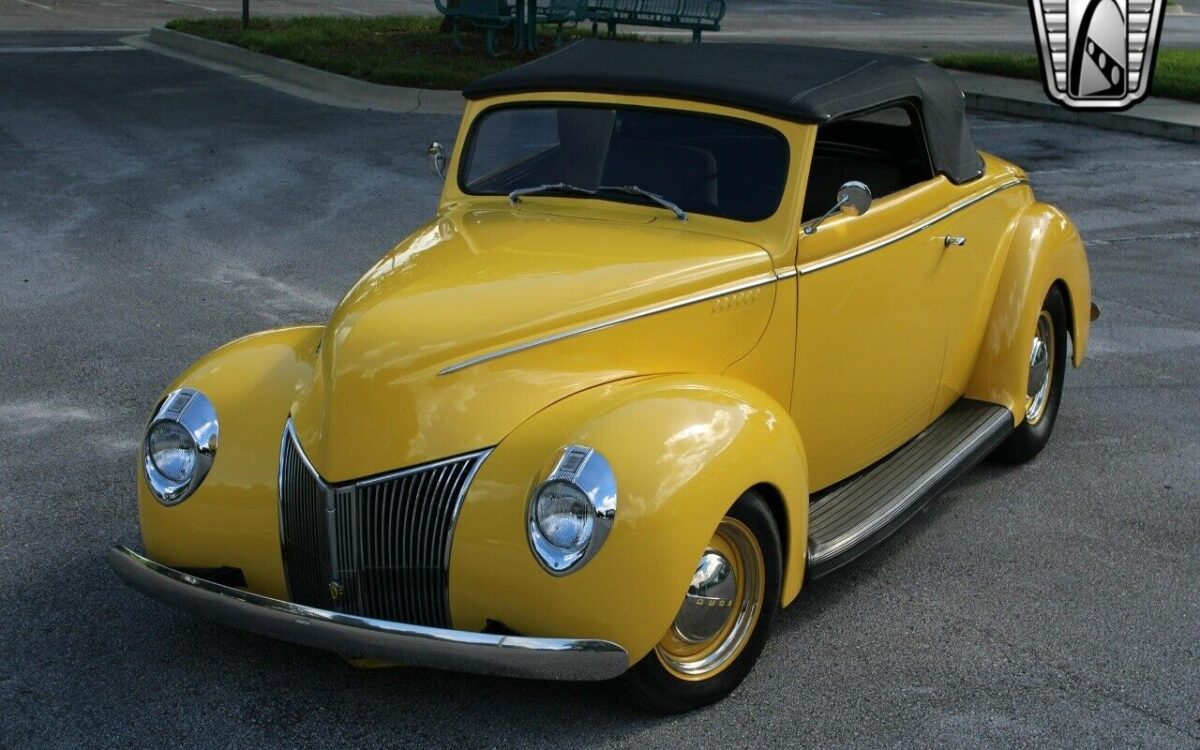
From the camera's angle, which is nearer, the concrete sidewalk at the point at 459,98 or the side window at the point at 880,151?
the side window at the point at 880,151

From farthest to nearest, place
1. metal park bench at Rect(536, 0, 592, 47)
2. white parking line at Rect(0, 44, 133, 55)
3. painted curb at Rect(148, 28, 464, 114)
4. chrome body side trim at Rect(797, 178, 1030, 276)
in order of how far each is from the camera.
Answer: white parking line at Rect(0, 44, 133, 55), metal park bench at Rect(536, 0, 592, 47), painted curb at Rect(148, 28, 464, 114), chrome body side trim at Rect(797, 178, 1030, 276)

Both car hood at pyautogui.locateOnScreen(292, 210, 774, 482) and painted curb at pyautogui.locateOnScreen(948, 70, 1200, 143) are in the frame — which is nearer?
car hood at pyautogui.locateOnScreen(292, 210, 774, 482)

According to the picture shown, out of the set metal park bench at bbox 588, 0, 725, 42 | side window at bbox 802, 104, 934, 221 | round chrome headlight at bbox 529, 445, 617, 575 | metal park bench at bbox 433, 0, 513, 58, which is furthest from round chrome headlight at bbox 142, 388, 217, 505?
metal park bench at bbox 588, 0, 725, 42

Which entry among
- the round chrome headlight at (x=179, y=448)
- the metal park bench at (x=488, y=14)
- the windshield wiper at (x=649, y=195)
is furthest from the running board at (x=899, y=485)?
the metal park bench at (x=488, y=14)

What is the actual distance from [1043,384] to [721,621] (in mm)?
2862

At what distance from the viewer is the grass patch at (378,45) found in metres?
16.5

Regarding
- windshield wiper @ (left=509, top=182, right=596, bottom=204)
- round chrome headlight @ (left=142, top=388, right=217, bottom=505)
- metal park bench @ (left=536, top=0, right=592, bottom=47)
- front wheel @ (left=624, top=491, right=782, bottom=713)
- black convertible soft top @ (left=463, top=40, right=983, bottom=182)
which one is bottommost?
front wheel @ (left=624, top=491, right=782, bottom=713)

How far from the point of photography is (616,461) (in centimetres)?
394

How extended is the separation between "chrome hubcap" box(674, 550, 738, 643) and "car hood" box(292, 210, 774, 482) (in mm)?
628

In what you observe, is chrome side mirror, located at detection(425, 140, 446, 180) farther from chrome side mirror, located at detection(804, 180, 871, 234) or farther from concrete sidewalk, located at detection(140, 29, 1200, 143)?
concrete sidewalk, located at detection(140, 29, 1200, 143)

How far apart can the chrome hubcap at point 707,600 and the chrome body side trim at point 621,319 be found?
0.74 m

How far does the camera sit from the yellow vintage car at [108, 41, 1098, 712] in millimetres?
3961

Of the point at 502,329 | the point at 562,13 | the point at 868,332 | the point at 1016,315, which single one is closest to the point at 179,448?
the point at 502,329

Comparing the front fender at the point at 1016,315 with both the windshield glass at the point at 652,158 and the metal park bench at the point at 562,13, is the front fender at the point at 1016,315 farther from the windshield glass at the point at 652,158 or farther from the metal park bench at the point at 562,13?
the metal park bench at the point at 562,13
